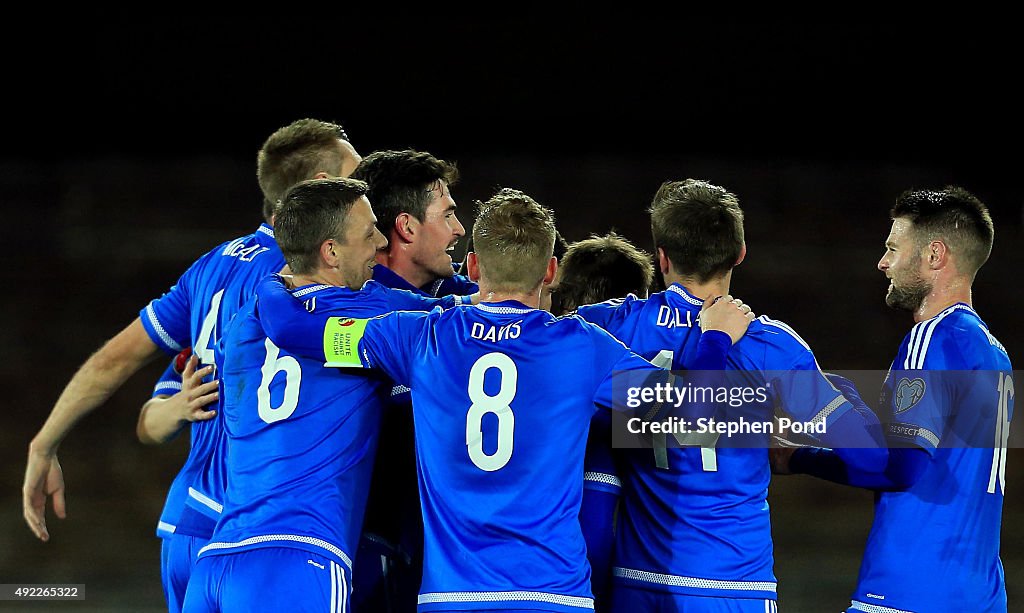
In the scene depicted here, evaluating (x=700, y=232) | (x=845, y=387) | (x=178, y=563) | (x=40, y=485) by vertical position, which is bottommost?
(x=178, y=563)

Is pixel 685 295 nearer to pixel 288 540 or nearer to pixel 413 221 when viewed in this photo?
pixel 413 221

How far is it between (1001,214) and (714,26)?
192 inches

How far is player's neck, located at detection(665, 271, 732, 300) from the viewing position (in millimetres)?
3701

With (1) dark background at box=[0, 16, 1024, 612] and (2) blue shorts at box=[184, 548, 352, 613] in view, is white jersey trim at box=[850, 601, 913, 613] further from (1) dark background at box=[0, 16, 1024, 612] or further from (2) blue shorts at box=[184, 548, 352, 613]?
(1) dark background at box=[0, 16, 1024, 612]

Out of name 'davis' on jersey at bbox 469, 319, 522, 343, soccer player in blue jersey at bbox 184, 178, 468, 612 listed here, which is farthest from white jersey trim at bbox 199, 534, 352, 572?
name 'davis' on jersey at bbox 469, 319, 522, 343

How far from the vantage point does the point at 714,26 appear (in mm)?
15477

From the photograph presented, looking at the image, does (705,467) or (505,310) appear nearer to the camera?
(505,310)

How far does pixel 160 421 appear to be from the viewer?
4.41 m

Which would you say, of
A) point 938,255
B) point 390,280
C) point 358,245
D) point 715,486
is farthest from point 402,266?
point 938,255

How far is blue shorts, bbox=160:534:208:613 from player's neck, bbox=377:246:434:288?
123 centimetres

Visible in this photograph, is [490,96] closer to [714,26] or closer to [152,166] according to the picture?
[714,26]

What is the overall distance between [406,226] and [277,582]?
1465mm

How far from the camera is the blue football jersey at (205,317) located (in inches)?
167

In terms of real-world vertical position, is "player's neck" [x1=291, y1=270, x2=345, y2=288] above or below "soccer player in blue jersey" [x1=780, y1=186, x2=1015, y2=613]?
above
